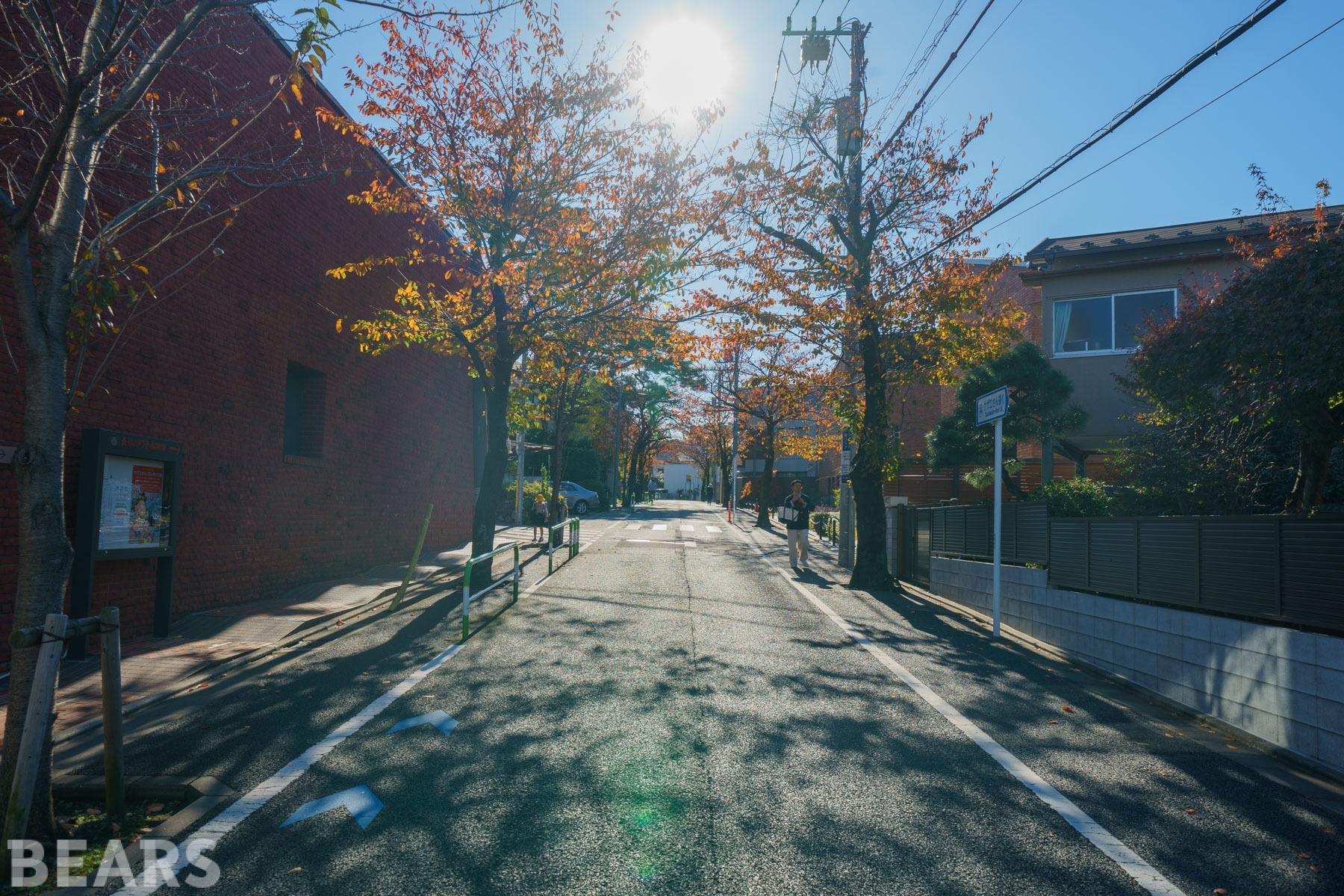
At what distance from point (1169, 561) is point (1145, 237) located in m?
15.5

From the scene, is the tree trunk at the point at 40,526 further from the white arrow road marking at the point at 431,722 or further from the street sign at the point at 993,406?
the street sign at the point at 993,406

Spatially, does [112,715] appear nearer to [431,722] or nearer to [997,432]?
[431,722]

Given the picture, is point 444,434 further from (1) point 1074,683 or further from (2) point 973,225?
(1) point 1074,683

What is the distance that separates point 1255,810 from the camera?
505cm

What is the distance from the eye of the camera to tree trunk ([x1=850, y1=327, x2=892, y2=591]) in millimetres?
16703

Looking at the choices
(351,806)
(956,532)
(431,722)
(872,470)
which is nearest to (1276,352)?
(956,532)

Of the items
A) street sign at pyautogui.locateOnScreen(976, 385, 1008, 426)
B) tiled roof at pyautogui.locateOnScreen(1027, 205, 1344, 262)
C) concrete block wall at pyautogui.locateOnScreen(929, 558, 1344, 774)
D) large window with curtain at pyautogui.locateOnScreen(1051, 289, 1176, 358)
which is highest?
tiled roof at pyautogui.locateOnScreen(1027, 205, 1344, 262)

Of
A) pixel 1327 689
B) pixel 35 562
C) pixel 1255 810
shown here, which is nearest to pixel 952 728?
pixel 1255 810

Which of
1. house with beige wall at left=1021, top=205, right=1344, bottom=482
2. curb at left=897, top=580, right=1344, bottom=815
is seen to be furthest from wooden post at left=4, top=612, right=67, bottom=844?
house with beige wall at left=1021, top=205, right=1344, bottom=482

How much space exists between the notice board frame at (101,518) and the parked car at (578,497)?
32.9 m

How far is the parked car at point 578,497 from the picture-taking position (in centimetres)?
4431

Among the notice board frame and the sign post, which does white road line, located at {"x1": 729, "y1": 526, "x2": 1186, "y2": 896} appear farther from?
the notice board frame

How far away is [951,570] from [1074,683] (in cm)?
646

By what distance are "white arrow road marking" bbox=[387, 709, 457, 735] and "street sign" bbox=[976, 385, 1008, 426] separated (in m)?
7.85
